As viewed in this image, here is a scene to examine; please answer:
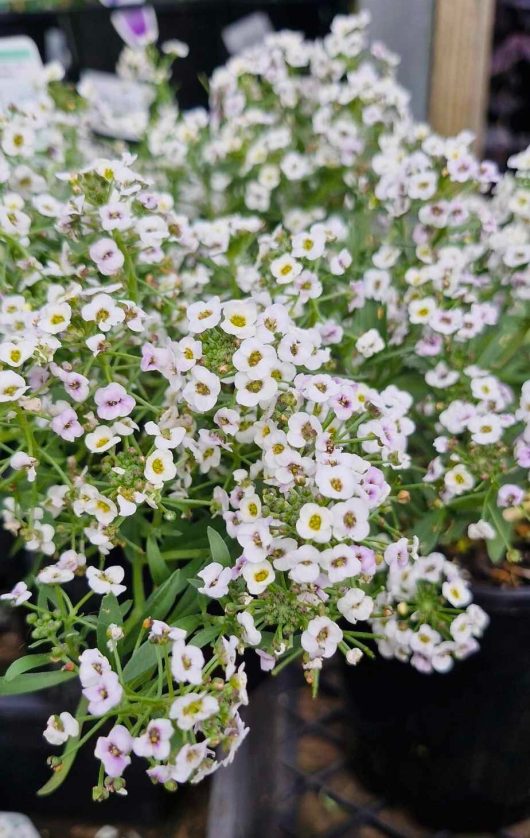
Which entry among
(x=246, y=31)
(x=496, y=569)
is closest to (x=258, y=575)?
(x=496, y=569)

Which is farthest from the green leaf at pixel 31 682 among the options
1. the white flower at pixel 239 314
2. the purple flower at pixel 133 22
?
the purple flower at pixel 133 22

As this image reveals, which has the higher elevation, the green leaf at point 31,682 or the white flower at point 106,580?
the white flower at point 106,580

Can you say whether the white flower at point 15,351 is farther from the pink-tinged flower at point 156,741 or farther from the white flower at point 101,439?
the pink-tinged flower at point 156,741

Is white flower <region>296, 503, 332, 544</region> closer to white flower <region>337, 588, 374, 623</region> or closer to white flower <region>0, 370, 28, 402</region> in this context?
white flower <region>337, 588, 374, 623</region>

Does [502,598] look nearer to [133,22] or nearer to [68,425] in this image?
[68,425]

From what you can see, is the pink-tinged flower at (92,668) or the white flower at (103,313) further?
the white flower at (103,313)

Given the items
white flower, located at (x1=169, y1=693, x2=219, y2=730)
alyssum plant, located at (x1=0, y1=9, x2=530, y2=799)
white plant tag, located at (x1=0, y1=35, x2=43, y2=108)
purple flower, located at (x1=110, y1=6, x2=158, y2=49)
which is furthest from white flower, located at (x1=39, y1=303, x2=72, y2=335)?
purple flower, located at (x1=110, y1=6, x2=158, y2=49)
